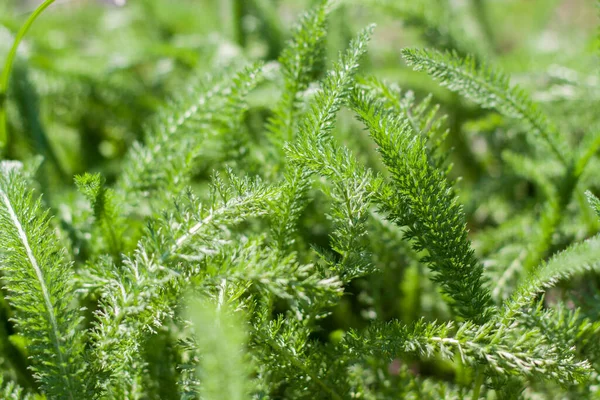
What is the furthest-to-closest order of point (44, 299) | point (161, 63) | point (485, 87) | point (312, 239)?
point (161, 63), point (312, 239), point (485, 87), point (44, 299)

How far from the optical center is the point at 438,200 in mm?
403

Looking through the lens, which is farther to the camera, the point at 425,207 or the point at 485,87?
the point at 485,87

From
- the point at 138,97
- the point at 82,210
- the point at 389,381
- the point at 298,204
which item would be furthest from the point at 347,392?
the point at 138,97

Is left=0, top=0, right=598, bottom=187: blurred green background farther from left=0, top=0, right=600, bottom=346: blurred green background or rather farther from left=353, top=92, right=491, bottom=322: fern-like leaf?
left=353, top=92, right=491, bottom=322: fern-like leaf

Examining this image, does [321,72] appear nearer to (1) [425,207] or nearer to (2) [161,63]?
(1) [425,207]

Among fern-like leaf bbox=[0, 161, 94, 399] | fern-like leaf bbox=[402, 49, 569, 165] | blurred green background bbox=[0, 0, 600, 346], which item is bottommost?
fern-like leaf bbox=[0, 161, 94, 399]

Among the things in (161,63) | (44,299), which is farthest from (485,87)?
(161,63)

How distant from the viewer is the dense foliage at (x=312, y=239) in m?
0.38

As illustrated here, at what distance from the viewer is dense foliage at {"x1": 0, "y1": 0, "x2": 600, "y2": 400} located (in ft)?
1.26

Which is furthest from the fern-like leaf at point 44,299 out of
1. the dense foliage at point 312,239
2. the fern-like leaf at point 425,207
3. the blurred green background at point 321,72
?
the fern-like leaf at point 425,207

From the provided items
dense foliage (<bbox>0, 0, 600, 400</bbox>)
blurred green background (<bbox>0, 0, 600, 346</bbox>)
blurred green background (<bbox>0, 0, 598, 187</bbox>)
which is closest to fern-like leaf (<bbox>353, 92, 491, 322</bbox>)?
dense foliage (<bbox>0, 0, 600, 400</bbox>)

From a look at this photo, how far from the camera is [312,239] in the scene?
63 centimetres

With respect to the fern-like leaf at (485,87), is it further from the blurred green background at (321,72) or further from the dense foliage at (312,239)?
the blurred green background at (321,72)

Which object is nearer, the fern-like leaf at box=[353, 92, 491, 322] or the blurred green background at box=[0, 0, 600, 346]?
the fern-like leaf at box=[353, 92, 491, 322]
